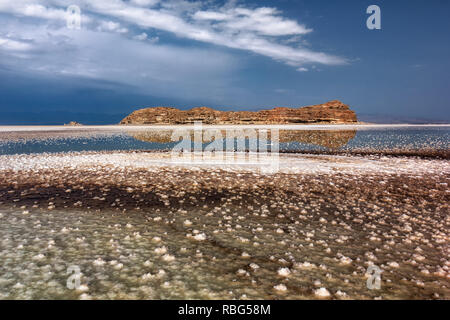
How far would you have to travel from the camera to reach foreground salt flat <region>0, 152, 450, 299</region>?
18.5ft

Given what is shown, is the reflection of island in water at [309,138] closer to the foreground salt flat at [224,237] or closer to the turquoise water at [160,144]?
the turquoise water at [160,144]

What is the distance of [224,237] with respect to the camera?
8.09 meters

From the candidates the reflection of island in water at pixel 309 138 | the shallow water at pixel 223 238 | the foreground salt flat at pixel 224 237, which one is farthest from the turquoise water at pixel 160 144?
the shallow water at pixel 223 238

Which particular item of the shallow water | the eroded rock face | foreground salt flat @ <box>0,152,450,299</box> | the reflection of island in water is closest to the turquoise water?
the reflection of island in water

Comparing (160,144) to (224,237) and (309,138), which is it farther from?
(224,237)

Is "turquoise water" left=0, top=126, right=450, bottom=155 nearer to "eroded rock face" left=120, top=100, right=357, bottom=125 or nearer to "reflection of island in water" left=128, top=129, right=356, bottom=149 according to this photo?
"reflection of island in water" left=128, top=129, right=356, bottom=149

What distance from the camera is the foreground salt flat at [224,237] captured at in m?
5.65

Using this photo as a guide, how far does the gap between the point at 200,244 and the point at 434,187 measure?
42.7 feet

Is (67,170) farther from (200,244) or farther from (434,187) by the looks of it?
(434,187)

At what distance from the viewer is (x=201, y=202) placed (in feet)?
38.5

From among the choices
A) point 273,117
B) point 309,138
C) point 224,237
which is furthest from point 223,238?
point 273,117
